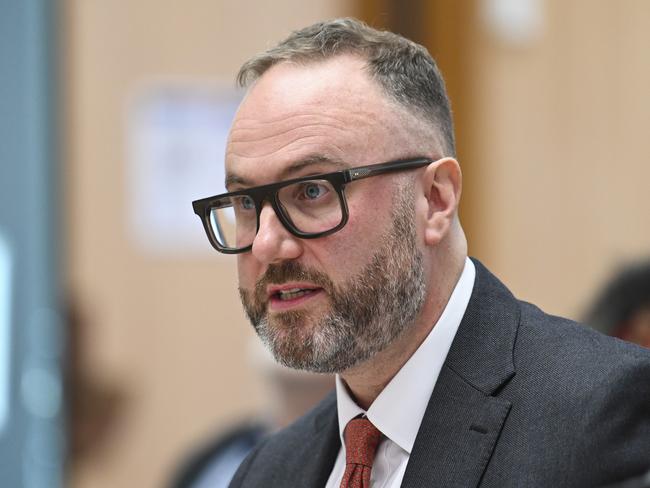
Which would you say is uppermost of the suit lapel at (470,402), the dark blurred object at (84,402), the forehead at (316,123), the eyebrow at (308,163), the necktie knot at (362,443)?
the forehead at (316,123)

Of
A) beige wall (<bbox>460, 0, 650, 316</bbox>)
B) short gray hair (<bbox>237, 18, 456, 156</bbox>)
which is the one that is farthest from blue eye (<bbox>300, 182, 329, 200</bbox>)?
beige wall (<bbox>460, 0, 650, 316</bbox>)

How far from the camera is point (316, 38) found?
6.59ft

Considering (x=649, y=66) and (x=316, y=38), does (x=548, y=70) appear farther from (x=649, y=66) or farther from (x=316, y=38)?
(x=316, y=38)

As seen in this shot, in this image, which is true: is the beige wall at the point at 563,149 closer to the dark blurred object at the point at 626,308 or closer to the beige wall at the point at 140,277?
the dark blurred object at the point at 626,308

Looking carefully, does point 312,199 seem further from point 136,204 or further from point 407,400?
point 136,204

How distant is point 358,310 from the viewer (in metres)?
1.88

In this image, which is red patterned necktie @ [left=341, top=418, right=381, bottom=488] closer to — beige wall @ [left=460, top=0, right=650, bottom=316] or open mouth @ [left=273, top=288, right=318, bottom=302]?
open mouth @ [left=273, top=288, right=318, bottom=302]

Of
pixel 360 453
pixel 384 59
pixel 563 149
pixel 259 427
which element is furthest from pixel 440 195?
pixel 563 149

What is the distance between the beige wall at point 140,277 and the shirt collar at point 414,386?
13.1 feet

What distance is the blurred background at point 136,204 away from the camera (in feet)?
17.6

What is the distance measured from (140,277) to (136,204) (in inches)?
14.8

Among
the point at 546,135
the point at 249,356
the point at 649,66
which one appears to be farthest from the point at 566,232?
the point at 249,356

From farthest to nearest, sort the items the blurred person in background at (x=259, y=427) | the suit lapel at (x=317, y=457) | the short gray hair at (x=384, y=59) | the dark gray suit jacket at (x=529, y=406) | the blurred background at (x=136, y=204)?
the blurred background at (x=136, y=204) → the blurred person in background at (x=259, y=427) → the suit lapel at (x=317, y=457) → the short gray hair at (x=384, y=59) → the dark gray suit jacket at (x=529, y=406)

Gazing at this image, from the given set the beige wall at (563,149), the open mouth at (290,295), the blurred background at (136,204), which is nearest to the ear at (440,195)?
the open mouth at (290,295)
